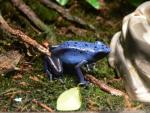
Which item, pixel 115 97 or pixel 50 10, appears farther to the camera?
pixel 50 10

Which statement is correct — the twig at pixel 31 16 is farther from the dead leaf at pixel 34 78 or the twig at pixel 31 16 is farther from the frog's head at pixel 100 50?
the frog's head at pixel 100 50

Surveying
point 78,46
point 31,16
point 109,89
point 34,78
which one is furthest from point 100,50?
point 31,16

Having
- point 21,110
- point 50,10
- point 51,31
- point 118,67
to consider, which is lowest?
point 21,110

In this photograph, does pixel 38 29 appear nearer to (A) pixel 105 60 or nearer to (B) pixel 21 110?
(A) pixel 105 60

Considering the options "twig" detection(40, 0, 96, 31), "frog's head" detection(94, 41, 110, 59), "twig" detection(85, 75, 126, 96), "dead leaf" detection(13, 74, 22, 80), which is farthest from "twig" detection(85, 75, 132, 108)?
"twig" detection(40, 0, 96, 31)

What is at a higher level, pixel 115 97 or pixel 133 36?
pixel 133 36

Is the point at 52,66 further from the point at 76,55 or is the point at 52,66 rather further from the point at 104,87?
the point at 104,87

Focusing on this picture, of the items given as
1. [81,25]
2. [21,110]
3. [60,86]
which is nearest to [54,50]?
[60,86]
